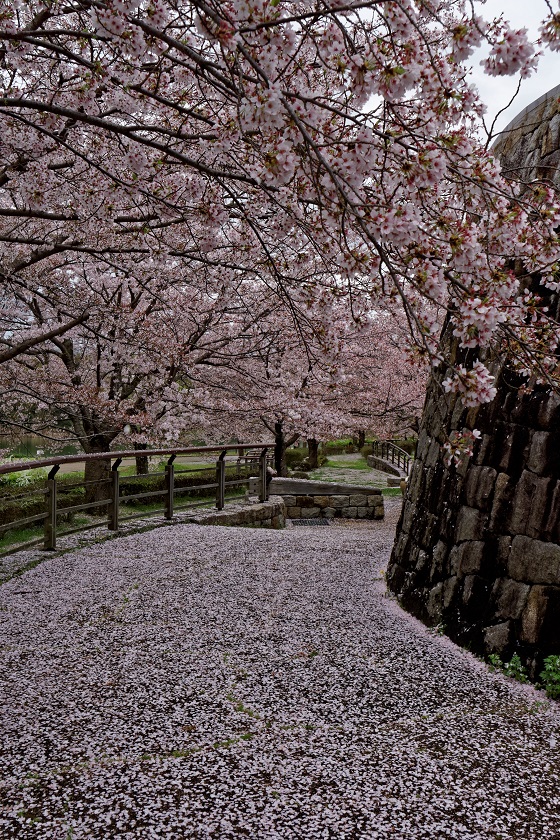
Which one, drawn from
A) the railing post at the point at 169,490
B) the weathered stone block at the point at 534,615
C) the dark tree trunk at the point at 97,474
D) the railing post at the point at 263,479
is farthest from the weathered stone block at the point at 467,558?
the dark tree trunk at the point at 97,474

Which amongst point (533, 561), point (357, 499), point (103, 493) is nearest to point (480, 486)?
point (533, 561)

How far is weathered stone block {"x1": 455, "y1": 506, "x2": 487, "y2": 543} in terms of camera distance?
492 cm

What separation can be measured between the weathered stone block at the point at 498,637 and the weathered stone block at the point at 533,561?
1.20 feet

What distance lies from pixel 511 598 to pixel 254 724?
2.04 meters

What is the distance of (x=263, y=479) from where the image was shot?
12703 mm

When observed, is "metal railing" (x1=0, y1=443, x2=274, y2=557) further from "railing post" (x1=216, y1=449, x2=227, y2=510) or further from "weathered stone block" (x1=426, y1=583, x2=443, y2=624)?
"weathered stone block" (x1=426, y1=583, x2=443, y2=624)

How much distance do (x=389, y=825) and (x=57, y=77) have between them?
7288 mm

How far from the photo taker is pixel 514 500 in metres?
4.62

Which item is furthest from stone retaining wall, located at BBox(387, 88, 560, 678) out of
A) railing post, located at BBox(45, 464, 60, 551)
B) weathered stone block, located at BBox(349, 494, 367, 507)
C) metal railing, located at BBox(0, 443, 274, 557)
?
weathered stone block, located at BBox(349, 494, 367, 507)

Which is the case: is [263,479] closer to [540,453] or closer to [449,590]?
[449,590]

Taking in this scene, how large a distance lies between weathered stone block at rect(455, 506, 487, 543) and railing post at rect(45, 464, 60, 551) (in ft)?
14.3

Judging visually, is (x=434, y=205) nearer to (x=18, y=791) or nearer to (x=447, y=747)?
(x=447, y=747)

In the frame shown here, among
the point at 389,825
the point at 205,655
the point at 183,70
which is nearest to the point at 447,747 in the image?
the point at 389,825

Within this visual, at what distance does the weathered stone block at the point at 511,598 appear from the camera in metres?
4.36
